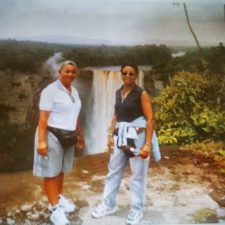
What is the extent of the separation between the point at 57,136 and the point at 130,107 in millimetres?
465

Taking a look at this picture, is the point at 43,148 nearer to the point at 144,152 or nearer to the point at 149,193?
the point at 144,152

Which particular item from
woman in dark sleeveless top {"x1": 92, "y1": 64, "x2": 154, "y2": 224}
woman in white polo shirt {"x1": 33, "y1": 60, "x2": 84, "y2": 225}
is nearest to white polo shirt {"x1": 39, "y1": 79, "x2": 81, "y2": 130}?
woman in white polo shirt {"x1": 33, "y1": 60, "x2": 84, "y2": 225}

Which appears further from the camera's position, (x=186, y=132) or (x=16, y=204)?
(x=186, y=132)

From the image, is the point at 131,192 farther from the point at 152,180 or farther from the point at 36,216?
the point at 36,216

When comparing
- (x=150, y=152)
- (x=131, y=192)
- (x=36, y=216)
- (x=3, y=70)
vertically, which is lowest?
(x=36, y=216)

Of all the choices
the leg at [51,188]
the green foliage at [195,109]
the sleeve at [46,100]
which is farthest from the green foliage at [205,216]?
the sleeve at [46,100]

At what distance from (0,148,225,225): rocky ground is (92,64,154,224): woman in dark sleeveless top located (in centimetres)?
4

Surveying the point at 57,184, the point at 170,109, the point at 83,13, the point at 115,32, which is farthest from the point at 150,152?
the point at 83,13

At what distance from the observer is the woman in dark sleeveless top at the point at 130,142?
2395 mm

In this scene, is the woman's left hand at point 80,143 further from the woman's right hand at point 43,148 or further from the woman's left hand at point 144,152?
the woman's left hand at point 144,152

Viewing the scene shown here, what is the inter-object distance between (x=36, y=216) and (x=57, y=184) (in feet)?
0.73

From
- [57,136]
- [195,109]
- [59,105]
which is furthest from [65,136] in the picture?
[195,109]

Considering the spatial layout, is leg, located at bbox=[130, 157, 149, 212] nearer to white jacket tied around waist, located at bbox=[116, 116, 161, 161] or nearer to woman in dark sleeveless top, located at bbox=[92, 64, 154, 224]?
woman in dark sleeveless top, located at bbox=[92, 64, 154, 224]

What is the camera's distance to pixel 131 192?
8.00 feet
